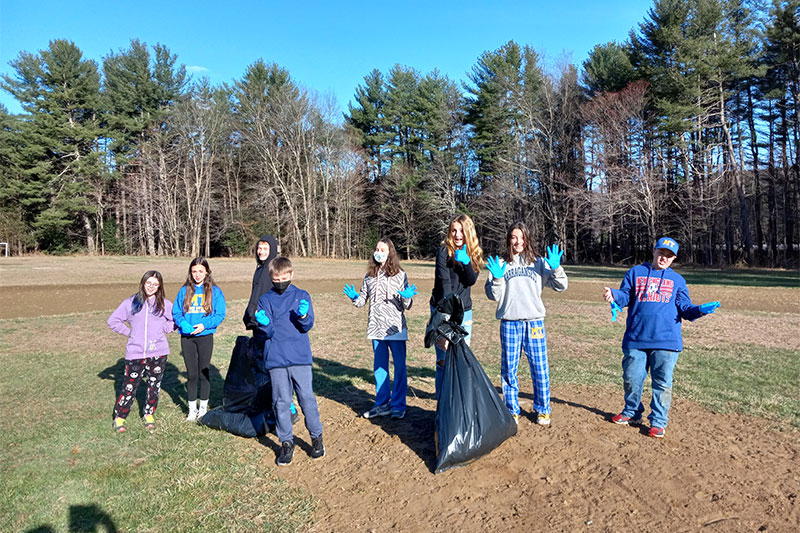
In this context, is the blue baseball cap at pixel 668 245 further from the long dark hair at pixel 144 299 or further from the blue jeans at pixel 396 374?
the long dark hair at pixel 144 299

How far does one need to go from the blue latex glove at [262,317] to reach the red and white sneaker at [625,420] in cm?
319

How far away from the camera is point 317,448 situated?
13.3 feet

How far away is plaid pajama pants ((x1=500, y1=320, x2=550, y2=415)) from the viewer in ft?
→ 14.3

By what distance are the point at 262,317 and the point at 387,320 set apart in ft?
4.18

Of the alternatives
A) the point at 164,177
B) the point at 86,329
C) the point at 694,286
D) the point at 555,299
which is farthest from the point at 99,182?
the point at 694,286

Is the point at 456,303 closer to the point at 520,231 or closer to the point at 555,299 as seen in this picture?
the point at 520,231

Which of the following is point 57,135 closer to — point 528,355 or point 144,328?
point 144,328

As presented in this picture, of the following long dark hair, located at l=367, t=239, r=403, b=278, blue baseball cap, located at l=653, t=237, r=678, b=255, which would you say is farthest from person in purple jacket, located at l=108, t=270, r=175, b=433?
blue baseball cap, located at l=653, t=237, r=678, b=255

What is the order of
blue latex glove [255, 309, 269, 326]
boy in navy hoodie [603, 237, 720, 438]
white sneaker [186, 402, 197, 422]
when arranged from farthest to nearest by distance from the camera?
white sneaker [186, 402, 197, 422]
boy in navy hoodie [603, 237, 720, 438]
blue latex glove [255, 309, 269, 326]

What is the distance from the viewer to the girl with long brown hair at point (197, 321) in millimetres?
5004

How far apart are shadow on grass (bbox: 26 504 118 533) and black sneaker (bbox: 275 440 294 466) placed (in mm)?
1173

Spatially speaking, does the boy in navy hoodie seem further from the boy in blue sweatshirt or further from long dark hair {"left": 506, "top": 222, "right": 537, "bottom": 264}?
the boy in blue sweatshirt

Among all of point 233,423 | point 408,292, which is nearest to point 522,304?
point 408,292

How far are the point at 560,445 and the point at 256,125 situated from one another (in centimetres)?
4147
